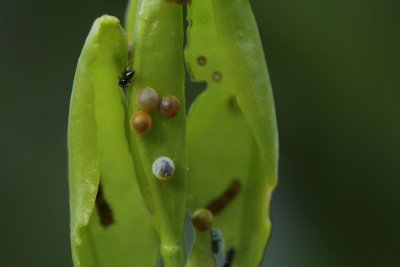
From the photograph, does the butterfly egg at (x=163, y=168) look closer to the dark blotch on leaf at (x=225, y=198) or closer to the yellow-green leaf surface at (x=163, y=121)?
the yellow-green leaf surface at (x=163, y=121)

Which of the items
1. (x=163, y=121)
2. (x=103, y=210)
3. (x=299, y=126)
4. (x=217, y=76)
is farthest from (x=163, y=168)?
(x=299, y=126)

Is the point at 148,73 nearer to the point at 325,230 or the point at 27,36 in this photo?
the point at 325,230

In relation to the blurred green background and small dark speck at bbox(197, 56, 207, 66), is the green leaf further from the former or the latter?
the blurred green background

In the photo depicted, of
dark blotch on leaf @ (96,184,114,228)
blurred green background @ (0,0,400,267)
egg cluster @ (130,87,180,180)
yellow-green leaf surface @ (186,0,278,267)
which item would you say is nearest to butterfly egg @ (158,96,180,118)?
egg cluster @ (130,87,180,180)

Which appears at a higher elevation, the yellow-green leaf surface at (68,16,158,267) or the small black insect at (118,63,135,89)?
the small black insect at (118,63,135,89)

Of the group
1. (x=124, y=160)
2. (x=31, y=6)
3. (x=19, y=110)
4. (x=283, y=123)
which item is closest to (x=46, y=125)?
(x=19, y=110)

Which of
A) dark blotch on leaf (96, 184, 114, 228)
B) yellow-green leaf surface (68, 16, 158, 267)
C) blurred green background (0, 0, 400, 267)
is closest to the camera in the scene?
yellow-green leaf surface (68, 16, 158, 267)

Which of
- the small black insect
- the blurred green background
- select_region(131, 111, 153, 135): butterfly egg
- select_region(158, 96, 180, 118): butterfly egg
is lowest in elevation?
the blurred green background
